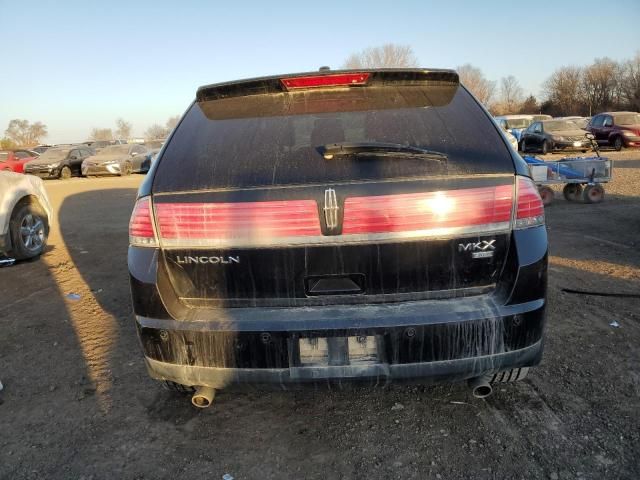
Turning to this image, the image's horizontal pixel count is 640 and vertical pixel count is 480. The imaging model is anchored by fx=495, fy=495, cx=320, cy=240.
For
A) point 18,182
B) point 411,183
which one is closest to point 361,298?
point 411,183

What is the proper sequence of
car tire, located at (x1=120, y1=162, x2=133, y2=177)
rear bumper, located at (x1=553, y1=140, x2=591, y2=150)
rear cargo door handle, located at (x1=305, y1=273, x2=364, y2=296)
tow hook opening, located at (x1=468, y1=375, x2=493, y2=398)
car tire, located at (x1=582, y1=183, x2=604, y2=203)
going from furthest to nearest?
car tire, located at (x1=120, y1=162, x2=133, y2=177), rear bumper, located at (x1=553, y1=140, x2=591, y2=150), car tire, located at (x1=582, y1=183, x2=604, y2=203), tow hook opening, located at (x1=468, y1=375, x2=493, y2=398), rear cargo door handle, located at (x1=305, y1=273, x2=364, y2=296)

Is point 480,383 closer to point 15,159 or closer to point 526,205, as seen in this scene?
point 526,205

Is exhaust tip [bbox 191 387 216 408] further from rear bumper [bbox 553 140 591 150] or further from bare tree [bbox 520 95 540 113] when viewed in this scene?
bare tree [bbox 520 95 540 113]

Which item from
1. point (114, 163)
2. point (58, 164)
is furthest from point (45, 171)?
point (114, 163)

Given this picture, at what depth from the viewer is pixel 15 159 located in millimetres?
25625

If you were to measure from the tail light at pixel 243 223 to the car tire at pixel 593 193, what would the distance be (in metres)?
8.84

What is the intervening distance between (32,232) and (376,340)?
20.9 feet

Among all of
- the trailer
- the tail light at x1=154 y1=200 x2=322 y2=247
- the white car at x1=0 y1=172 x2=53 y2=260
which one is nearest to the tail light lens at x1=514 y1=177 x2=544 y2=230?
the tail light at x1=154 y1=200 x2=322 y2=247

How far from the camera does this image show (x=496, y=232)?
220cm

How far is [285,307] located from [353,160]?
2.42 ft

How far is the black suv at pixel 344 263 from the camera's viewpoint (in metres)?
2.16

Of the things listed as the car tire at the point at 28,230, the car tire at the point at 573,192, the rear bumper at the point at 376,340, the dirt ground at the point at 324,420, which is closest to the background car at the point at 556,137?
the car tire at the point at 573,192

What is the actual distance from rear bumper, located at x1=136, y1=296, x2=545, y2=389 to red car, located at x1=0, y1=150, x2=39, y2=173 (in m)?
26.0

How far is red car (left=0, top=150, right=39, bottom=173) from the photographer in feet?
80.7
